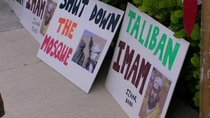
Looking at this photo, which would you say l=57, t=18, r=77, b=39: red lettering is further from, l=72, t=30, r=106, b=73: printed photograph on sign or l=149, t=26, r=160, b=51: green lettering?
l=149, t=26, r=160, b=51: green lettering

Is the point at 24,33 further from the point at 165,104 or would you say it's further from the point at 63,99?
the point at 165,104

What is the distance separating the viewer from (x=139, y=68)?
10.3ft

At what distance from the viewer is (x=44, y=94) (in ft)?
11.9

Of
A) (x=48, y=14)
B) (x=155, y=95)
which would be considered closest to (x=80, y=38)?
(x=48, y=14)

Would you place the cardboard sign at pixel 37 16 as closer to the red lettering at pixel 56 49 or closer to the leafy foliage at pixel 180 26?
the red lettering at pixel 56 49

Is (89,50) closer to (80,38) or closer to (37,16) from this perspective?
(80,38)

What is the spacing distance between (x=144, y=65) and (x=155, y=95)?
0.26 m

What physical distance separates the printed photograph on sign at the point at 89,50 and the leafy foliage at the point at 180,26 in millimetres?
550

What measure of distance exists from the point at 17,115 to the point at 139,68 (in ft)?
3.47

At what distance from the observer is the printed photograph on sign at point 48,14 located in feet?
14.1

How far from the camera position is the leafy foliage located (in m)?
2.64

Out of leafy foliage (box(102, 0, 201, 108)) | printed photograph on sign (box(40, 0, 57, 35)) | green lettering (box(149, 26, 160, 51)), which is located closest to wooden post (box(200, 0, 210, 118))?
leafy foliage (box(102, 0, 201, 108))

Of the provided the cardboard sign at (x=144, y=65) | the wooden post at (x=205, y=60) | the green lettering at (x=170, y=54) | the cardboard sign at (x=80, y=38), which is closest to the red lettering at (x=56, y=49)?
the cardboard sign at (x=80, y=38)

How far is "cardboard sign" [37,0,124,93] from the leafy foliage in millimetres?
422
